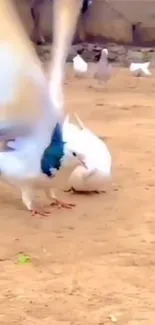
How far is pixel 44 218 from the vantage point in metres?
1.58

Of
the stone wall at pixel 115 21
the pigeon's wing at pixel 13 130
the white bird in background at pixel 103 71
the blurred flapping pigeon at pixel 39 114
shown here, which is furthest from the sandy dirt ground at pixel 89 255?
the stone wall at pixel 115 21

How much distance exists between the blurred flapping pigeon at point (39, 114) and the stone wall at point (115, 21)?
8.32ft

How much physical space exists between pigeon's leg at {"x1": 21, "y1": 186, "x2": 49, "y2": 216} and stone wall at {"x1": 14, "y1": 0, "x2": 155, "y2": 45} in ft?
8.03

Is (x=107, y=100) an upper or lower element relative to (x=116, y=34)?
lower

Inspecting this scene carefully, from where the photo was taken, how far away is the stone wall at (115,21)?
12.9 ft

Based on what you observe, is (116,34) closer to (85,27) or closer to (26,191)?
(85,27)

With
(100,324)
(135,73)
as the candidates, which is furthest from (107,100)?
(100,324)

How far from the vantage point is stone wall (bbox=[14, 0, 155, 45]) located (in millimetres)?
3930

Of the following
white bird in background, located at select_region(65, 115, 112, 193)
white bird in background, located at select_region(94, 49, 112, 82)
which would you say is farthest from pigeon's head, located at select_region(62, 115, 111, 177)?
white bird in background, located at select_region(94, 49, 112, 82)

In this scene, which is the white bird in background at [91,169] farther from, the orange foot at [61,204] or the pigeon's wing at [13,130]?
the pigeon's wing at [13,130]

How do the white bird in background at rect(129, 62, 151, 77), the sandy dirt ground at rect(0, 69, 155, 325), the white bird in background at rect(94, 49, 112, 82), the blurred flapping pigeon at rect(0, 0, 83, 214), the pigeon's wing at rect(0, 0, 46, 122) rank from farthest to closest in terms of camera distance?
the white bird in background at rect(129, 62, 151, 77)
the white bird in background at rect(94, 49, 112, 82)
the sandy dirt ground at rect(0, 69, 155, 325)
the blurred flapping pigeon at rect(0, 0, 83, 214)
the pigeon's wing at rect(0, 0, 46, 122)

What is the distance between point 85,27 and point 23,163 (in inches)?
106

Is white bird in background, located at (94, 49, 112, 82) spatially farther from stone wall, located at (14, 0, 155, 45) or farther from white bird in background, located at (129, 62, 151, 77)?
stone wall, located at (14, 0, 155, 45)

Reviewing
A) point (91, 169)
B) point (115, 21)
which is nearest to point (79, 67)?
point (115, 21)
